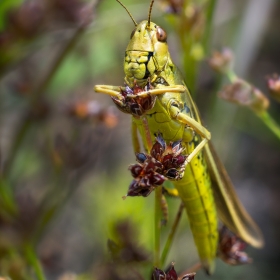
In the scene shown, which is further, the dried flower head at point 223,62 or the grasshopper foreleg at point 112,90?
the dried flower head at point 223,62

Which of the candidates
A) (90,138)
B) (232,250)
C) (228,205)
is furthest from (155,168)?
(90,138)

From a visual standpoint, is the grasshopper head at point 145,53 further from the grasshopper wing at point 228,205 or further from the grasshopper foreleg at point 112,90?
the grasshopper wing at point 228,205

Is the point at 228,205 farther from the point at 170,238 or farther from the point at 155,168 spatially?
the point at 155,168

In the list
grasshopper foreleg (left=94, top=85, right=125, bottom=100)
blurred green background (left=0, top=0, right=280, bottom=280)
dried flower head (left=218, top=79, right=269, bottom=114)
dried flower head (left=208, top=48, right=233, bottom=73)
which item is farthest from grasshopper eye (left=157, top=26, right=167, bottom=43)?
dried flower head (left=208, top=48, right=233, bottom=73)

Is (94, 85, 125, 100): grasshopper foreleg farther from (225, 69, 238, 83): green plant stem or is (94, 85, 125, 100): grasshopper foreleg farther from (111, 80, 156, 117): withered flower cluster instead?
(225, 69, 238, 83): green plant stem

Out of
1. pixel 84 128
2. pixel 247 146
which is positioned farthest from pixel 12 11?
pixel 247 146

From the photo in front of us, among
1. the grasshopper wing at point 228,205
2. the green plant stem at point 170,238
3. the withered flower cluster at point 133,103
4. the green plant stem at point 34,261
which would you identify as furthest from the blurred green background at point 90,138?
the withered flower cluster at point 133,103

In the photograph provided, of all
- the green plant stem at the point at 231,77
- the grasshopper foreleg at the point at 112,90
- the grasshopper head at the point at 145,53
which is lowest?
the green plant stem at the point at 231,77
